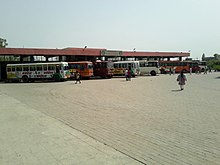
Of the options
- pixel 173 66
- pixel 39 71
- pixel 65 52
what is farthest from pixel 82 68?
pixel 173 66

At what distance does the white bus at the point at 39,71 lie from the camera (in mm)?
32741

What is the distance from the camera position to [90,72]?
3628cm

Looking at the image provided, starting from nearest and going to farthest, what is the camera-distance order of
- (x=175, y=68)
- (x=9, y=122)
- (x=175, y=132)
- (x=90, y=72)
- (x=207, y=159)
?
1. (x=207, y=159)
2. (x=175, y=132)
3. (x=9, y=122)
4. (x=90, y=72)
5. (x=175, y=68)

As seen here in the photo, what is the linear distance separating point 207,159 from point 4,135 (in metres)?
4.89

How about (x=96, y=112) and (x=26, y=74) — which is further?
(x=26, y=74)

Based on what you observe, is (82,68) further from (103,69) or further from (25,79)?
(25,79)

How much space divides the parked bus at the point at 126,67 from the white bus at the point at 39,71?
9.15m

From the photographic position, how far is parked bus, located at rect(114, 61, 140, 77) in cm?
3884

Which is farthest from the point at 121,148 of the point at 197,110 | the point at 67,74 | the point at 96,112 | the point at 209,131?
the point at 67,74

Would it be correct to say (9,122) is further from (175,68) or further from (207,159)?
(175,68)

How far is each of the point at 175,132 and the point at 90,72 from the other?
30.2 metres

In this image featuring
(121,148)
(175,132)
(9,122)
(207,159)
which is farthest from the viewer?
(9,122)

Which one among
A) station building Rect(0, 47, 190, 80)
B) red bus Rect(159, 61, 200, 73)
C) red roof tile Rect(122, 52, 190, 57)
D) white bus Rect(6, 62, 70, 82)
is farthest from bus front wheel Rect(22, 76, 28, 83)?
red bus Rect(159, 61, 200, 73)

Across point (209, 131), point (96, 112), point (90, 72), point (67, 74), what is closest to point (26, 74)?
point (67, 74)
